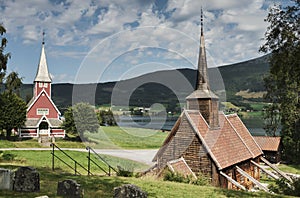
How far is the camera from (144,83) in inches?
678

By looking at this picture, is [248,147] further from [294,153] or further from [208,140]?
[294,153]

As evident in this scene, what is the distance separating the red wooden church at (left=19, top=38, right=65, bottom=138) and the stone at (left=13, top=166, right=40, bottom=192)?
40424 millimetres

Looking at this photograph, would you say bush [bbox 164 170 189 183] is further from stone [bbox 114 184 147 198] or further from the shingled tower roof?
stone [bbox 114 184 147 198]

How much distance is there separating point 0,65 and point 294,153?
40.1 m

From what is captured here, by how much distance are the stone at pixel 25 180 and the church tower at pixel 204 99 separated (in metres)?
15.5

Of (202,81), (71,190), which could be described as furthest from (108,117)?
(71,190)

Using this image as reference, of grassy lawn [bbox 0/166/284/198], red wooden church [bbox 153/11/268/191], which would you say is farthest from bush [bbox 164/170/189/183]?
grassy lawn [bbox 0/166/284/198]

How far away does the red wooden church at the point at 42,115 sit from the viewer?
48781mm

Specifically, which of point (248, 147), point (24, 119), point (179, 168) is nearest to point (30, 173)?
point (179, 168)

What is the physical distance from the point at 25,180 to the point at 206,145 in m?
13.7

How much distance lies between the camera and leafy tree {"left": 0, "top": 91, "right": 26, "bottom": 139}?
43.5 metres

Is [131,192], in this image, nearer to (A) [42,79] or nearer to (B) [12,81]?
(B) [12,81]

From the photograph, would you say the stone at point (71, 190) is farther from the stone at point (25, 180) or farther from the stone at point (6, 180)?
the stone at point (6, 180)

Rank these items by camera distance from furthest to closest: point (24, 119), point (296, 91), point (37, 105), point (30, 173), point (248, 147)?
point (37, 105) < point (24, 119) < point (296, 91) < point (248, 147) < point (30, 173)
